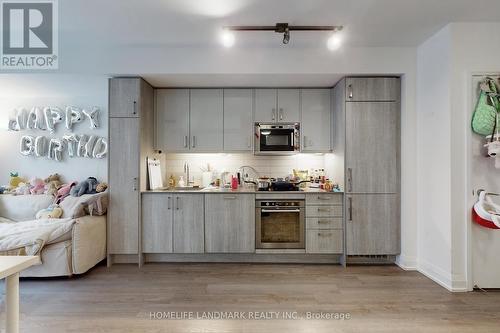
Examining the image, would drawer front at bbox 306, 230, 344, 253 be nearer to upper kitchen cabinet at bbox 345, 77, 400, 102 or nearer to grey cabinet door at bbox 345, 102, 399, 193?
grey cabinet door at bbox 345, 102, 399, 193

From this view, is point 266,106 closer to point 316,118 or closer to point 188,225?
point 316,118

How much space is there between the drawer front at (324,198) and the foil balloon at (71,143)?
3.70 m

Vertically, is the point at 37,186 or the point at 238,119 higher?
the point at 238,119

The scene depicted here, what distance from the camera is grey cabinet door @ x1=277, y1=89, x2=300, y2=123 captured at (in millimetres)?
3691

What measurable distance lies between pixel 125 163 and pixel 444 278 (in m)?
3.82

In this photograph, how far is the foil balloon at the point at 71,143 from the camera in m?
4.24

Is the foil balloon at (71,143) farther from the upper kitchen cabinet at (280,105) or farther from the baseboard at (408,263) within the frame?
the baseboard at (408,263)

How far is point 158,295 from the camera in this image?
102 inches

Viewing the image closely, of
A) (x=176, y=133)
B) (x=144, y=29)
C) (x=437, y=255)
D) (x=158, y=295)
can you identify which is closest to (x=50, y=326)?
(x=158, y=295)

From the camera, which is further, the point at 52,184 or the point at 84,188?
the point at 52,184

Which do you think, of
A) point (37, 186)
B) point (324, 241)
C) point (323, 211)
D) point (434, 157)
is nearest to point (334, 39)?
point (434, 157)

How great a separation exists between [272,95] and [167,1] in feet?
5.83

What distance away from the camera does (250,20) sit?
264 cm

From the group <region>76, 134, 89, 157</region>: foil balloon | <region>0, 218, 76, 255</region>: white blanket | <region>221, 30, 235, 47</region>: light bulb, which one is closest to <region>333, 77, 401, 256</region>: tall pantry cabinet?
<region>221, 30, 235, 47</region>: light bulb
